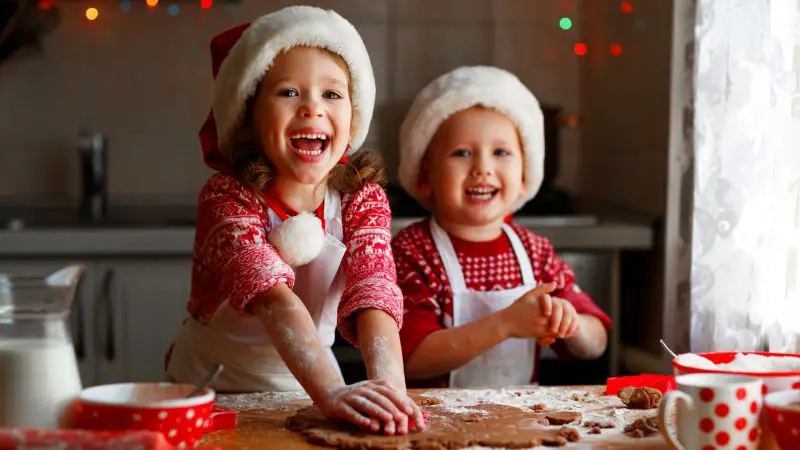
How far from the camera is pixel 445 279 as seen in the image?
164cm

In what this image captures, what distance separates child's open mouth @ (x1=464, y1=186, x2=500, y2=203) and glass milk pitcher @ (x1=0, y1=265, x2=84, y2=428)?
868 mm

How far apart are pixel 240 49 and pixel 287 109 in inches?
5.4

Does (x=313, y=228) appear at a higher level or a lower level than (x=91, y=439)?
higher

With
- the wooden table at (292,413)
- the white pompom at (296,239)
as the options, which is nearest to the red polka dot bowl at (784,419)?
the wooden table at (292,413)

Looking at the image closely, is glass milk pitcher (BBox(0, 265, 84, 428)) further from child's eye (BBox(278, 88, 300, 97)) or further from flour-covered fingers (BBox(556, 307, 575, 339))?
flour-covered fingers (BBox(556, 307, 575, 339))

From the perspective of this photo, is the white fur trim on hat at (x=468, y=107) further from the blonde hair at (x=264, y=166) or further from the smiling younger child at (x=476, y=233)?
the blonde hair at (x=264, y=166)

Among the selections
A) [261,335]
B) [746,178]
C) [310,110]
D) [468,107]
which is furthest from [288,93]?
[746,178]

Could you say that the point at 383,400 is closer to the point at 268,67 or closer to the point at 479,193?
the point at 268,67

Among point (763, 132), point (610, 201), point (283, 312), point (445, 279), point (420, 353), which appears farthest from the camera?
point (610, 201)

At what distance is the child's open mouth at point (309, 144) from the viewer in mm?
1289

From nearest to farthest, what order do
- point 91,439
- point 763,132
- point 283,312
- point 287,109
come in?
1. point 91,439
2. point 283,312
3. point 287,109
4. point 763,132

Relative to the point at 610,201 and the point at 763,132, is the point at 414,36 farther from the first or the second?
the point at 763,132

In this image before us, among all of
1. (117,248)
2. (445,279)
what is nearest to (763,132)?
(445,279)

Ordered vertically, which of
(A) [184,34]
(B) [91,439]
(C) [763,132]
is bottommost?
(B) [91,439]
